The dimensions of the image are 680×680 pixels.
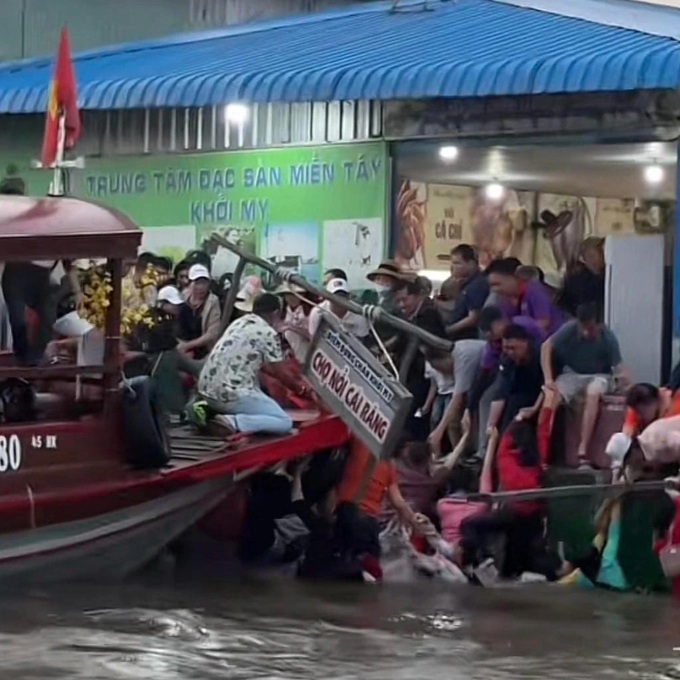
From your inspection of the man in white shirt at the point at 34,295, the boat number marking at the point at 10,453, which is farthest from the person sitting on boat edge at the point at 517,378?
the boat number marking at the point at 10,453

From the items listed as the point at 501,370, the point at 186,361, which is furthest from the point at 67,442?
the point at 501,370

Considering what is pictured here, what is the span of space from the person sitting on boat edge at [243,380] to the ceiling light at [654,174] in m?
3.77

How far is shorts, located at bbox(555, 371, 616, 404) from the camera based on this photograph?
43.1 feet

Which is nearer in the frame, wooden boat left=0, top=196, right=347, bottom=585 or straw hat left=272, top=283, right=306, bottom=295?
wooden boat left=0, top=196, right=347, bottom=585

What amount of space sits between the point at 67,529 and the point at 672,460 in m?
3.77

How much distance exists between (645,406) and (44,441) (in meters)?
3.84

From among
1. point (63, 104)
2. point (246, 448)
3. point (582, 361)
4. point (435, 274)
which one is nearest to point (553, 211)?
point (435, 274)

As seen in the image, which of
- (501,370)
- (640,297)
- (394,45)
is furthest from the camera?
(394,45)

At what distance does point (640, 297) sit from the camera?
14.4 m

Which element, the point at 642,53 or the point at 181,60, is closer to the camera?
the point at 642,53

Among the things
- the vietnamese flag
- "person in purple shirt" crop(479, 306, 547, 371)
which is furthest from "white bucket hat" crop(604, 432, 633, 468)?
the vietnamese flag

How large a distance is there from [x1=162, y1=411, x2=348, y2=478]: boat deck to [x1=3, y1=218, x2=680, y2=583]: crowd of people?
0.12 metres

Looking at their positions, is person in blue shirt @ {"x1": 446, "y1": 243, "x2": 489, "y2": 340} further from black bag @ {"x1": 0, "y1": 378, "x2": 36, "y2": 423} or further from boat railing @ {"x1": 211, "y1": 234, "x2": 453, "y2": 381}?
black bag @ {"x1": 0, "y1": 378, "x2": 36, "y2": 423}

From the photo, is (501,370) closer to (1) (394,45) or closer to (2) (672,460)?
(2) (672,460)
